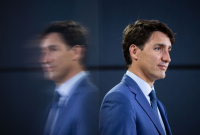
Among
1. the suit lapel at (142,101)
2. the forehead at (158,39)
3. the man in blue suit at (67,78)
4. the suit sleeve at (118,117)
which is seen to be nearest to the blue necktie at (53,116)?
the man in blue suit at (67,78)

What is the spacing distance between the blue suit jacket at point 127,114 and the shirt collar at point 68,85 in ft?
0.65

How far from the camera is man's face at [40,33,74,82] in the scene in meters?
0.37

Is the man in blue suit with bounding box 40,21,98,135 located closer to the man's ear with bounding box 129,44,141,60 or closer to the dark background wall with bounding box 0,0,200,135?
the dark background wall with bounding box 0,0,200,135

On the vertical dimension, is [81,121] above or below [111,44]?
below

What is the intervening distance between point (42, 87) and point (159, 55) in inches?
19.0

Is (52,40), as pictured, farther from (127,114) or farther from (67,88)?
(127,114)

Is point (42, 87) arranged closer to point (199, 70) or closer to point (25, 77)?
point (25, 77)

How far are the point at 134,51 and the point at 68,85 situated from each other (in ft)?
1.30

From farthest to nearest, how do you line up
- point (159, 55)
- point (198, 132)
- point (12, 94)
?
point (198, 132) → point (159, 55) → point (12, 94)

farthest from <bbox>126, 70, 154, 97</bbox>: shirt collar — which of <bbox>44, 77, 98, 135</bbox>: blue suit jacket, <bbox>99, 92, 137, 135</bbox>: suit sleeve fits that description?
<bbox>44, 77, 98, 135</bbox>: blue suit jacket

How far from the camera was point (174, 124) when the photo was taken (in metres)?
1.04

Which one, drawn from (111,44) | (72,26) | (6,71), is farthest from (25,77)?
(111,44)

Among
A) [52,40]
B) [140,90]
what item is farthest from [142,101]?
[52,40]

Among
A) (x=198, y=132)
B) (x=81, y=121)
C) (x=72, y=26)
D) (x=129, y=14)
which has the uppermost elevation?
(x=129, y=14)
